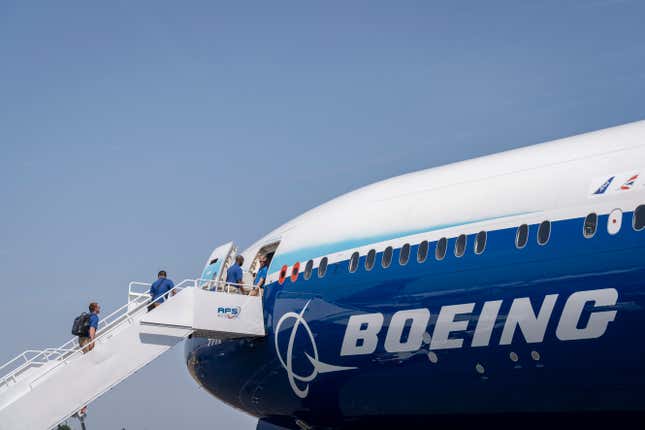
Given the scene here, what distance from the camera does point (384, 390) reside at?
1717 centimetres

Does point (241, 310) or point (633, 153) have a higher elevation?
point (633, 153)

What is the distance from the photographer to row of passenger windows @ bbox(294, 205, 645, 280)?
1386cm

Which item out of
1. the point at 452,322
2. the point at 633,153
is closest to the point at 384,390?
the point at 452,322

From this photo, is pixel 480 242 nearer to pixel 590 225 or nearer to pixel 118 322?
pixel 590 225

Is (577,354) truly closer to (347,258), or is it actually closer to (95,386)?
(347,258)

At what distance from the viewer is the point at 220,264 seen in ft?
73.4

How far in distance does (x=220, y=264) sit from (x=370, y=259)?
567 cm

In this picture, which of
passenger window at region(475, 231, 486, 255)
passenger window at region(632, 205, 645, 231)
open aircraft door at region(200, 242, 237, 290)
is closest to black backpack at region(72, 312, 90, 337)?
open aircraft door at region(200, 242, 237, 290)

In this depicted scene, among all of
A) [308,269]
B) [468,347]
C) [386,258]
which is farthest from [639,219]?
[308,269]

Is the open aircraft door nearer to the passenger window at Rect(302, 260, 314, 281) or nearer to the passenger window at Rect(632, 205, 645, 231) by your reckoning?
the passenger window at Rect(302, 260, 314, 281)

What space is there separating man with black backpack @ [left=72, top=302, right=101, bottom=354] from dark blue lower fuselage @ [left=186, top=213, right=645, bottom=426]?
2.87m

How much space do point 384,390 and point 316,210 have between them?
16.4ft

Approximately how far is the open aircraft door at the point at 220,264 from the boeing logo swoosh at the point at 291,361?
3120mm

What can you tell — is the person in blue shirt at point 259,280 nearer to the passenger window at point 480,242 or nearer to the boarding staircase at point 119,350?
the boarding staircase at point 119,350
